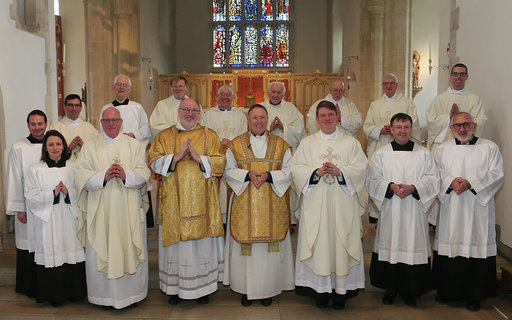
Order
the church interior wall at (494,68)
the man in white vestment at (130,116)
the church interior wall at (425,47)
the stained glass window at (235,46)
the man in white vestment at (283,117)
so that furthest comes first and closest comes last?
1. the stained glass window at (235,46)
2. the church interior wall at (425,47)
3. the man in white vestment at (283,117)
4. the man in white vestment at (130,116)
5. the church interior wall at (494,68)

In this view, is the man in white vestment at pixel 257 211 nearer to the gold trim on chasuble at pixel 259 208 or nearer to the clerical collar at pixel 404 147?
the gold trim on chasuble at pixel 259 208

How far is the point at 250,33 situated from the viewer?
900 inches

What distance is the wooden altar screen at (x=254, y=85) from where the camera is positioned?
18.0 m

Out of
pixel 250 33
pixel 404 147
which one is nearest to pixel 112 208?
pixel 404 147

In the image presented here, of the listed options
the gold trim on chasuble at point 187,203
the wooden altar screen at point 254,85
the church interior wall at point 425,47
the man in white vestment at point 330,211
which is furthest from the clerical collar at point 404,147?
the wooden altar screen at point 254,85

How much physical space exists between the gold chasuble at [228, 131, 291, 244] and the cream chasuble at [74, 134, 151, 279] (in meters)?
0.96

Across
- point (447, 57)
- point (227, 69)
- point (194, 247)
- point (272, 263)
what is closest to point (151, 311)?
point (194, 247)

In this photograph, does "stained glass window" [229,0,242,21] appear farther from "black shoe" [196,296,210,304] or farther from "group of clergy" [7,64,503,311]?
"black shoe" [196,296,210,304]

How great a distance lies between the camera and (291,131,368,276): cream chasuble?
4820mm

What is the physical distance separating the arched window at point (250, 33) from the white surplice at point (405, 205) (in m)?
18.1

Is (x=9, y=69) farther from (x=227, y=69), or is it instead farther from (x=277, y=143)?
(x=227, y=69)

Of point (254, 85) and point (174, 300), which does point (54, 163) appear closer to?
point (174, 300)

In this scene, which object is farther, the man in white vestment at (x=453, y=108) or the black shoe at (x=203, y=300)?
the man in white vestment at (x=453, y=108)

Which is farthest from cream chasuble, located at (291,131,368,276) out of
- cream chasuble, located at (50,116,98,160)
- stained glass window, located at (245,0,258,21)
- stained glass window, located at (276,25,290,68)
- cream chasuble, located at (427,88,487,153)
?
stained glass window, located at (245,0,258,21)
